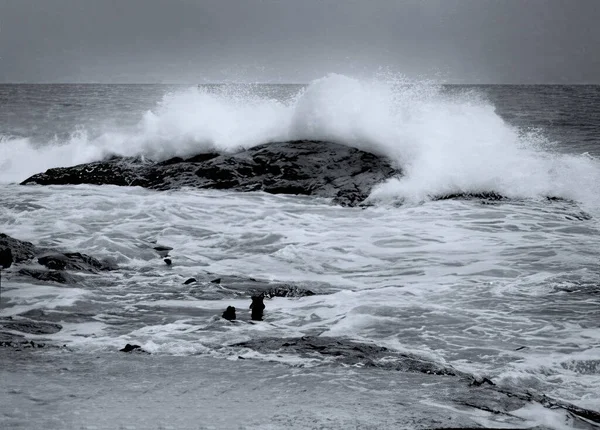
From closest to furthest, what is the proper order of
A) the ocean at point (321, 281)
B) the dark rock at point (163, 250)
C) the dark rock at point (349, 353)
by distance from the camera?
the ocean at point (321, 281) < the dark rock at point (349, 353) < the dark rock at point (163, 250)

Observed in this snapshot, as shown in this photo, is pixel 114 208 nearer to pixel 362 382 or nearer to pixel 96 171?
pixel 96 171

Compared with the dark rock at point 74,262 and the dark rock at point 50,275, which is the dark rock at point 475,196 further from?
the dark rock at point 50,275

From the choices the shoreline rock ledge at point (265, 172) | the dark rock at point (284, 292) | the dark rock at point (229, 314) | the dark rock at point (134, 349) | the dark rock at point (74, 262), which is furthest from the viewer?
the shoreline rock ledge at point (265, 172)

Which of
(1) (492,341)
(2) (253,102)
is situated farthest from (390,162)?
(1) (492,341)

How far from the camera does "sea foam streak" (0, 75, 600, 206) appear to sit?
12.7 m

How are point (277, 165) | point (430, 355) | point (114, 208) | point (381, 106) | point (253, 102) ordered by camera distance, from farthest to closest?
point (253, 102)
point (381, 106)
point (277, 165)
point (114, 208)
point (430, 355)

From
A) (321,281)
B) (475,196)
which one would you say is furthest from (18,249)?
(475,196)

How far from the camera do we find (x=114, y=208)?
34.5 ft

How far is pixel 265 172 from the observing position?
1314cm

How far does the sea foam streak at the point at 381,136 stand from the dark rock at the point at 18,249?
20.7 feet

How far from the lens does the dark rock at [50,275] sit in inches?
244

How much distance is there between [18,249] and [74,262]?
2.00 ft

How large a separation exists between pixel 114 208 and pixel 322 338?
264 inches

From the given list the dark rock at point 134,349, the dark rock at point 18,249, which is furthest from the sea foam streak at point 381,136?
the dark rock at point 134,349
